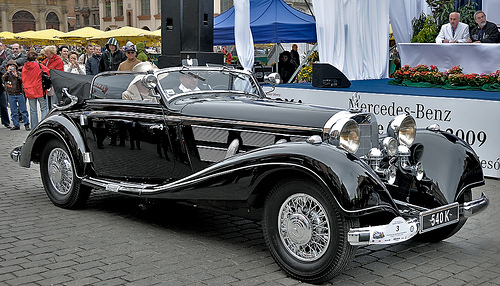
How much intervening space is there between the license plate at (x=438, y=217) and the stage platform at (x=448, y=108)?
3.08 m

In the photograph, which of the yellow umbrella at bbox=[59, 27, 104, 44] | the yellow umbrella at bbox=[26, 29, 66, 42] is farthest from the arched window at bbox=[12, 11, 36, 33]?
the yellow umbrella at bbox=[59, 27, 104, 44]

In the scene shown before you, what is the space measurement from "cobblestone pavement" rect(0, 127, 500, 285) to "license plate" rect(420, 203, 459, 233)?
388 millimetres

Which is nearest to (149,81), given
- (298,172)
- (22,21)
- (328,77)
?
(298,172)

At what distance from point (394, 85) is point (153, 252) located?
7616 millimetres

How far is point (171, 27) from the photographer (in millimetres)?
10539

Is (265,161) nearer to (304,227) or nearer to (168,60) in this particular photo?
(304,227)

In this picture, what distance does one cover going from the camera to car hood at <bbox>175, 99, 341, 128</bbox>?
482cm

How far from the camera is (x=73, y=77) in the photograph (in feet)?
23.4

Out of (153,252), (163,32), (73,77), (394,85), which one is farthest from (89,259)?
(394,85)

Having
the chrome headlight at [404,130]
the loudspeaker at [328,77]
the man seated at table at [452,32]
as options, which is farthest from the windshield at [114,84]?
the man seated at table at [452,32]

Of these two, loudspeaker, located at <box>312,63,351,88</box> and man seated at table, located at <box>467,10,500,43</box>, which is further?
man seated at table, located at <box>467,10,500,43</box>

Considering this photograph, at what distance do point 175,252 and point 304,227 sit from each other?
4.25ft

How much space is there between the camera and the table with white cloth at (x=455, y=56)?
10.9 m

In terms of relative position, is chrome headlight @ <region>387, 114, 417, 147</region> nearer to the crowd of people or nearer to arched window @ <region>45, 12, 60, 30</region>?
the crowd of people
